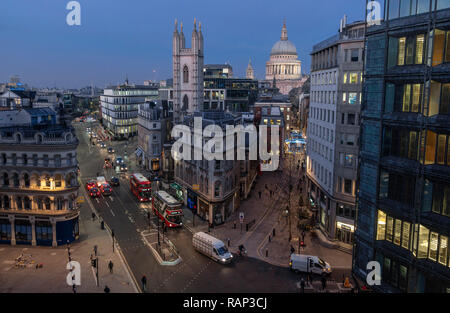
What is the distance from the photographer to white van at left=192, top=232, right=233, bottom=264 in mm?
46406

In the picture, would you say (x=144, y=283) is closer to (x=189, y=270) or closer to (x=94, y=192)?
(x=189, y=270)

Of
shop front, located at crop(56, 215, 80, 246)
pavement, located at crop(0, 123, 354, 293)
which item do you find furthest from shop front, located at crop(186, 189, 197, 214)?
shop front, located at crop(56, 215, 80, 246)

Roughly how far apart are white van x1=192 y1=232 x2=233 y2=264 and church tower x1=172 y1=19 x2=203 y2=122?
62679 mm

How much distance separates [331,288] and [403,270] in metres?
17.7

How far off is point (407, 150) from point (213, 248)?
28.7 meters

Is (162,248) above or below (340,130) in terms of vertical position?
below

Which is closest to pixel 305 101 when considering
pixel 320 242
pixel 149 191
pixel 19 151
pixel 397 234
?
pixel 149 191

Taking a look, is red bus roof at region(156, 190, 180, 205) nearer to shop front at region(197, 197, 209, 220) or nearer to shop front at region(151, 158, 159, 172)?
shop front at region(197, 197, 209, 220)

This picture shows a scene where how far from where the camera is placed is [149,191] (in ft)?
243

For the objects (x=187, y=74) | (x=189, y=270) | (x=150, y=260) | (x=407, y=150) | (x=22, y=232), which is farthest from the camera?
(x=187, y=74)

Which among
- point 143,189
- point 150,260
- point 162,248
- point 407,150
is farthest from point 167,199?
point 407,150

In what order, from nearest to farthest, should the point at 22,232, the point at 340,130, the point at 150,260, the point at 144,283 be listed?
the point at 144,283 < the point at 150,260 < the point at 22,232 < the point at 340,130

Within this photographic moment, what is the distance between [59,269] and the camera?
44.5 m
